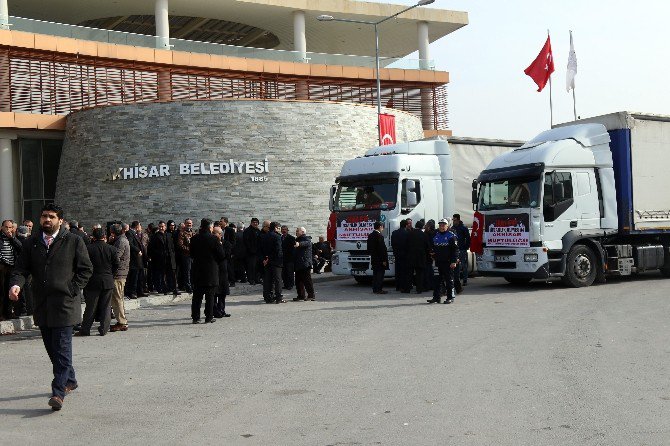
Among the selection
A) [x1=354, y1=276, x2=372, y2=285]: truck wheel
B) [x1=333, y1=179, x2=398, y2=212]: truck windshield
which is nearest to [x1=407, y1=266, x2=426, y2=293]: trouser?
[x1=333, y1=179, x2=398, y2=212]: truck windshield

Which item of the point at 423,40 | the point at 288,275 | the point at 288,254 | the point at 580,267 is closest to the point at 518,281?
the point at 580,267

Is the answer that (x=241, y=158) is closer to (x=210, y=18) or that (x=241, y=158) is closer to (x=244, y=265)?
(x=244, y=265)

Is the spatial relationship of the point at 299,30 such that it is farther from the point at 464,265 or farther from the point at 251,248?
the point at 464,265

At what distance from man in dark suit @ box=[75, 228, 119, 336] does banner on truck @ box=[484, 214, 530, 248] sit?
29.2ft

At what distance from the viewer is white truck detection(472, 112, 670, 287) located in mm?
17250

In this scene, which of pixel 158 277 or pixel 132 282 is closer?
pixel 132 282

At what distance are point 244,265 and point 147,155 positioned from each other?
9581mm

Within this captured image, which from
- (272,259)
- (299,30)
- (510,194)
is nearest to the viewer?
(272,259)

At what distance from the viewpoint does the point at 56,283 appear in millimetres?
7238

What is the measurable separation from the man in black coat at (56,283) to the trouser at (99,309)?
16.0 feet

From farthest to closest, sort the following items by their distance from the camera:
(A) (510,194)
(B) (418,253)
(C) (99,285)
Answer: (A) (510,194) < (B) (418,253) < (C) (99,285)

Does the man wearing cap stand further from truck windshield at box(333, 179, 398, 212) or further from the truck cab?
truck windshield at box(333, 179, 398, 212)

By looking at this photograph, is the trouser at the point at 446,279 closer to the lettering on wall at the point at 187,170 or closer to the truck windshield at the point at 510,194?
the truck windshield at the point at 510,194

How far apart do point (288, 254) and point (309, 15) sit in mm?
30686
